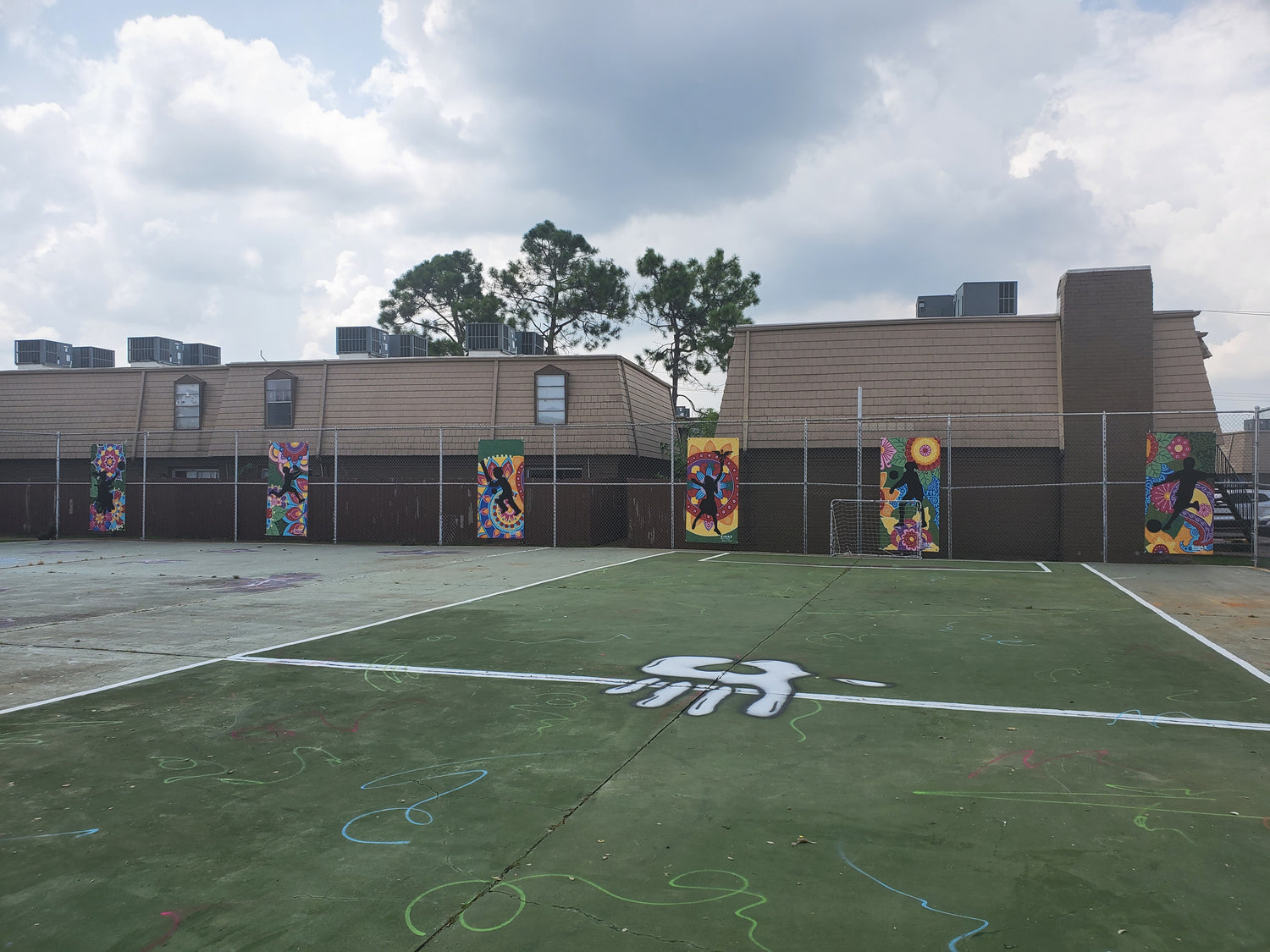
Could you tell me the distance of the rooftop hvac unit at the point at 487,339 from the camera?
27.1m

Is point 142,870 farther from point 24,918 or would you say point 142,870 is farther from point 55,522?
point 55,522

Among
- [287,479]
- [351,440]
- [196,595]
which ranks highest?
[351,440]

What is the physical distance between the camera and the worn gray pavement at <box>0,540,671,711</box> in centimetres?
768

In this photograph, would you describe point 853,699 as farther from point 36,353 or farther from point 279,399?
point 36,353

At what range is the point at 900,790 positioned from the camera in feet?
14.3

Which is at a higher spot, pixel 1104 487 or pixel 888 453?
pixel 888 453

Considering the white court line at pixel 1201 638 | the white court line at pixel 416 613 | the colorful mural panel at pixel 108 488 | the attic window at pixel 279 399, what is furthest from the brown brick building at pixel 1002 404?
the colorful mural panel at pixel 108 488

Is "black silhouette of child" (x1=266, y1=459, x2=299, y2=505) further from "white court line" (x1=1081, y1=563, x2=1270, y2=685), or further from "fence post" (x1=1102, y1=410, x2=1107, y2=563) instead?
"fence post" (x1=1102, y1=410, x2=1107, y2=563)

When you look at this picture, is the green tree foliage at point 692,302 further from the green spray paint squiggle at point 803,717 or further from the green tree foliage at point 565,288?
the green spray paint squiggle at point 803,717

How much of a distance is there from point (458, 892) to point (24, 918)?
1614 mm

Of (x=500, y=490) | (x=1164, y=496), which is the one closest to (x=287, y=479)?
(x=500, y=490)

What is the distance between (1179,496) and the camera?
17.5 metres

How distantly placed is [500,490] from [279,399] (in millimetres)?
A: 8881

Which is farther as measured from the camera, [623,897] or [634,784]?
[634,784]
